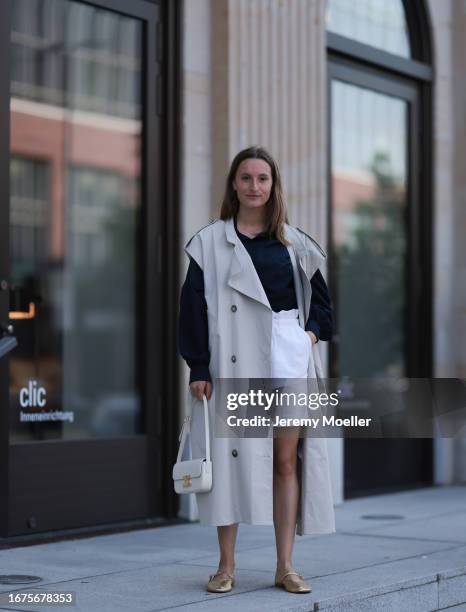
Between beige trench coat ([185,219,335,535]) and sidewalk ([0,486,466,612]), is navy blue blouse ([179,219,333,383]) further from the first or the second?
sidewalk ([0,486,466,612])

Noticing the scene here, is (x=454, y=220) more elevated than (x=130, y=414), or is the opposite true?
(x=454, y=220)

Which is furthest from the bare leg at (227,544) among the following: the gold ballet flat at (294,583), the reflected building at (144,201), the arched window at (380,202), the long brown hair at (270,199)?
the arched window at (380,202)

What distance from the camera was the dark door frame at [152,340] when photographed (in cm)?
734

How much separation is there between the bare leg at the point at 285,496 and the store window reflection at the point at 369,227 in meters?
4.28

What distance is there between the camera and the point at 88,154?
24.7ft

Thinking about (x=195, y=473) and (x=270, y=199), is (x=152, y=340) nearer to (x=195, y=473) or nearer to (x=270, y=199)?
(x=270, y=199)

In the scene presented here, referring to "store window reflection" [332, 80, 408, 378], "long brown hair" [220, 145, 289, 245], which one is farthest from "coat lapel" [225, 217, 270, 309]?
"store window reflection" [332, 80, 408, 378]

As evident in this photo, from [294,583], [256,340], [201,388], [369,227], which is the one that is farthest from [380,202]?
[294,583]

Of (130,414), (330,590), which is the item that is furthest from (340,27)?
(330,590)

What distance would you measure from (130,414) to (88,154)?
1660mm

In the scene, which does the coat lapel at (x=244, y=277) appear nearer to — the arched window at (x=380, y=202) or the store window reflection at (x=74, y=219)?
the store window reflection at (x=74, y=219)

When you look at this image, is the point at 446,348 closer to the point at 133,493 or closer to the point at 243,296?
the point at 133,493

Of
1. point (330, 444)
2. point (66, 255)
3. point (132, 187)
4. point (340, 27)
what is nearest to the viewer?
point (66, 255)

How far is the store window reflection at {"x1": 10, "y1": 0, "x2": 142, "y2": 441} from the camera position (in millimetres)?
7066
